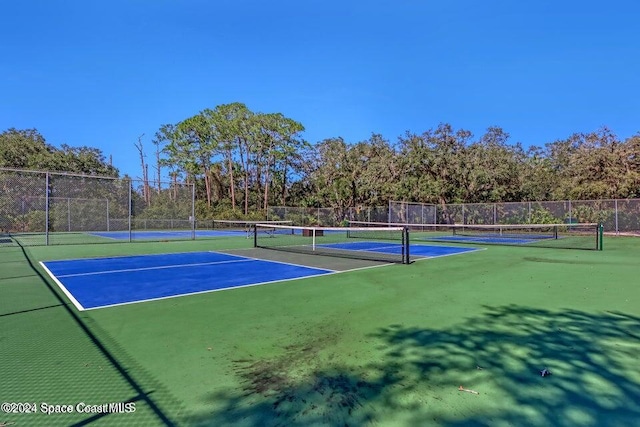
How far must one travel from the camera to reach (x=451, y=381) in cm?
267

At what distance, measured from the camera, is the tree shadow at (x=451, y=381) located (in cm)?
222

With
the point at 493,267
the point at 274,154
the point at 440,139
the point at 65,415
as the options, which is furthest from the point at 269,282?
the point at 274,154

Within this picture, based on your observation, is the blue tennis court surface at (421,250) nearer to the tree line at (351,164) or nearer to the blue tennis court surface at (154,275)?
the blue tennis court surface at (154,275)

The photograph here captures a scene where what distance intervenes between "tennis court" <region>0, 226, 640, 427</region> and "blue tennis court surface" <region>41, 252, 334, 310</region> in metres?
0.08

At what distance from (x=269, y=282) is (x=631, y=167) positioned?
26984 mm

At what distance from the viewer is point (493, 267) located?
Result: 8.27 m

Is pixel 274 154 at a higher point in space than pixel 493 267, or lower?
higher

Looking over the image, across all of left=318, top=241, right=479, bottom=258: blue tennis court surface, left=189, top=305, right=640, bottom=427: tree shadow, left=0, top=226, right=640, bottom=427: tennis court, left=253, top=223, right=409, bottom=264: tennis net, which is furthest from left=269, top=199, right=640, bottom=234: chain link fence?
left=189, top=305, right=640, bottom=427: tree shadow

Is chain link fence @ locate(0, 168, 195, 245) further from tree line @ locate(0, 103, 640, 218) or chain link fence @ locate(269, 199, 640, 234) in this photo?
chain link fence @ locate(269, 199, 640, 234)

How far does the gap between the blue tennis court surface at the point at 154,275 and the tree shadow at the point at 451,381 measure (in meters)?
3.20

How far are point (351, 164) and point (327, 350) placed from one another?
29.2m

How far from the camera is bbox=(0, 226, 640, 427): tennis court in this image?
90.8 inches

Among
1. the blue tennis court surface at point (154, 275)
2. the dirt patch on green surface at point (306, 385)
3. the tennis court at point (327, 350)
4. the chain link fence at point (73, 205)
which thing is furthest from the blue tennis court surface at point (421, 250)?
the chain link fence at point (73, 205)

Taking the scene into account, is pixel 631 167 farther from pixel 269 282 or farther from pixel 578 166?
pixel 269 282
